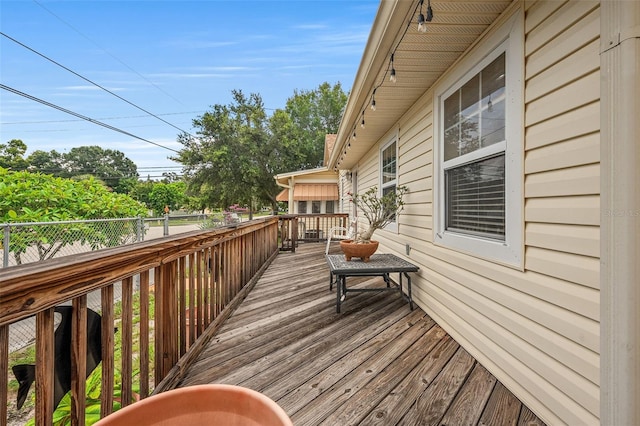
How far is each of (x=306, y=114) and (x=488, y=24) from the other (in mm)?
22268

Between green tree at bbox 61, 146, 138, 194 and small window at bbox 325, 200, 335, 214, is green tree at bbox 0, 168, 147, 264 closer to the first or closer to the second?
small window at bbox 325, 200, 335, 214

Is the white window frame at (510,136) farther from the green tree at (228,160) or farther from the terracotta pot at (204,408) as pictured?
the green tree at (228,160)

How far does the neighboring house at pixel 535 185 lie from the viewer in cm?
107

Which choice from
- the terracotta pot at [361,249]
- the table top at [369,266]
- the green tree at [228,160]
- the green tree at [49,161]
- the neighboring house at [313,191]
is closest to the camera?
the table top at [369,266]

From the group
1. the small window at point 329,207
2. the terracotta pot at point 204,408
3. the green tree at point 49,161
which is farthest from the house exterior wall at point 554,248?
the green tree at point 49,161

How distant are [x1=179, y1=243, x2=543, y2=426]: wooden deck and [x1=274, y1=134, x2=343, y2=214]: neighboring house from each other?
818 centimetres

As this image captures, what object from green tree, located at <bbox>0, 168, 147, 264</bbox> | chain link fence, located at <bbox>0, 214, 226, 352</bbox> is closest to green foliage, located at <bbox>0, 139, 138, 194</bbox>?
green tree, located at <bbox>0, 168, 147, 264</bbox>

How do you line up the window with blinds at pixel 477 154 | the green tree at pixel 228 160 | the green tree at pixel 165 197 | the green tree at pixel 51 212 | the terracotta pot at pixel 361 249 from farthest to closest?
the green tree at pixel 165 197 < the green tree at pixel 228 160 < the green tree at pixel 51 212 < the terracotta pot at pixel 361 249 < the window with blinds at pixel 477 154

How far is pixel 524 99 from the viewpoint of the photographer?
167cm

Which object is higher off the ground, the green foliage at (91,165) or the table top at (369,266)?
the green foliage at (91,165)

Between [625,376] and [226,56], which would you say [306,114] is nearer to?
[226,56]

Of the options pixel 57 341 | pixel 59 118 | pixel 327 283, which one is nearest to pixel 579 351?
pixel 57 341

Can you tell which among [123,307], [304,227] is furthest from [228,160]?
[123,307]

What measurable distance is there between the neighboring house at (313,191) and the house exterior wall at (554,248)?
9267 millimetres
